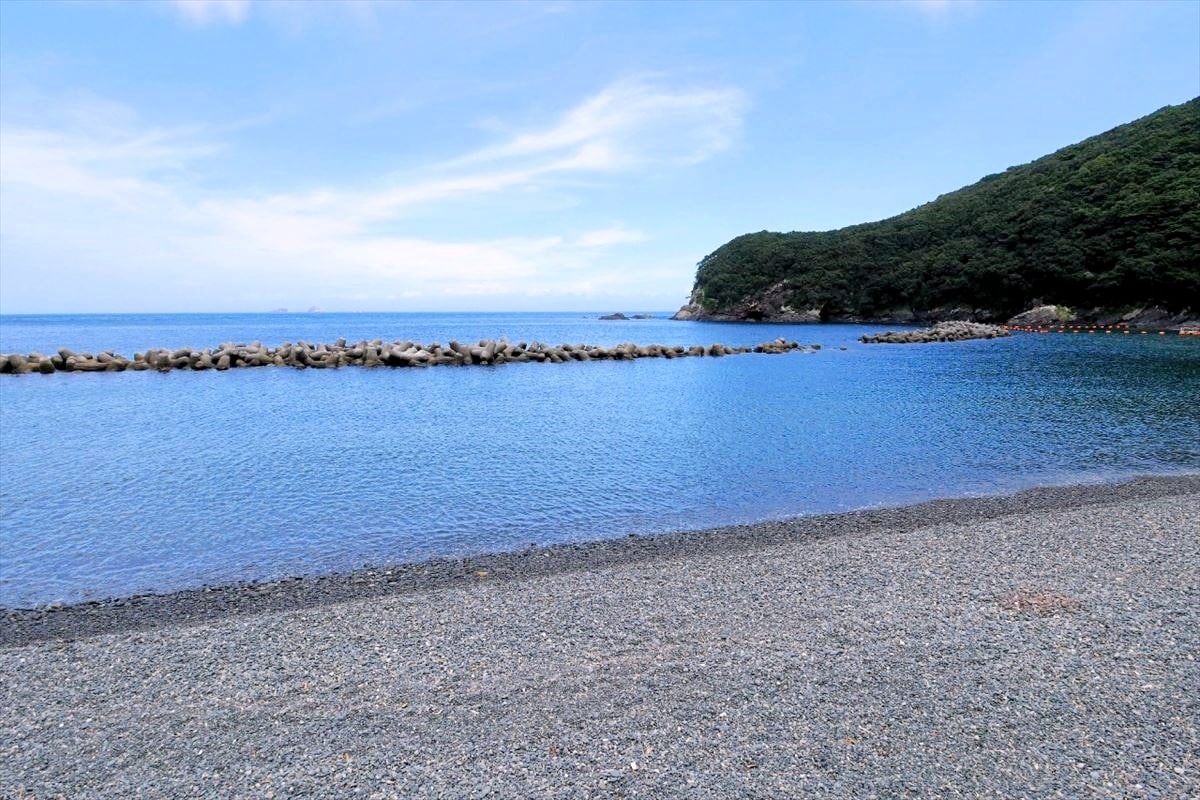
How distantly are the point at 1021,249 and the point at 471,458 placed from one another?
94893 mm

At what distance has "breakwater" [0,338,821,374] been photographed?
40.1 meters

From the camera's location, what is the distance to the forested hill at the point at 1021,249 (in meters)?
76.9

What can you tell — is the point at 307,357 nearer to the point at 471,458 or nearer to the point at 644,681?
the point at 471,458

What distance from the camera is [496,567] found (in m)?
9.65

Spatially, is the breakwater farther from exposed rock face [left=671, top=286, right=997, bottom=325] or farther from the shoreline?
exposed rock face [left=671, top=286, right=997, bottom=325]

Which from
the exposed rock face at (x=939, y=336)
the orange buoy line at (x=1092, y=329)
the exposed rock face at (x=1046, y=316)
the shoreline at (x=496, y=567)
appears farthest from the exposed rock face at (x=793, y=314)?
the shoreline at (x=496, y=567)

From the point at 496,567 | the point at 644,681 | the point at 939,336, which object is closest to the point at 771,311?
the point at 939,336

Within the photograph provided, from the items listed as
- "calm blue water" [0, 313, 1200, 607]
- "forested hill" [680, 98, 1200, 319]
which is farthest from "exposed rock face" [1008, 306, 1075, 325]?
"calm blue water" [0, 313, 1200, 607]

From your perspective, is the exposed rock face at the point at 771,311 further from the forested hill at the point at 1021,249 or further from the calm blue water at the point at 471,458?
the calm blue water at the point at 471,458

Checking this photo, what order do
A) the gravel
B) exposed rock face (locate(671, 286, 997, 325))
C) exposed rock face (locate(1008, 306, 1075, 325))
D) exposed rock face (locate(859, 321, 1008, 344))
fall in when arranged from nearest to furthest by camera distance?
the gravel < exposed rock face (locate(859, 321, 1008, 344)) < exposed rock face (locate(1008, 306, 1075, 325)) < exposed rock face (locate(671, 286, 997, 325))

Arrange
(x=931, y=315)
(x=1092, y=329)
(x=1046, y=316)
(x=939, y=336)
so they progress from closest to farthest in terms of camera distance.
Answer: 1. (x=939, y=336)
2. (x=1092, y=329)
3. (x=1046, y=316)
4. (x=931, y=315)

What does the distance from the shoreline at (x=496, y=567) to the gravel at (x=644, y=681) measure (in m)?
0.08

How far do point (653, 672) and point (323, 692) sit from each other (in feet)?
9.31

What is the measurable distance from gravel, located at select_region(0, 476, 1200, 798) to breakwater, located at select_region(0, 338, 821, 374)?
1455 inches
